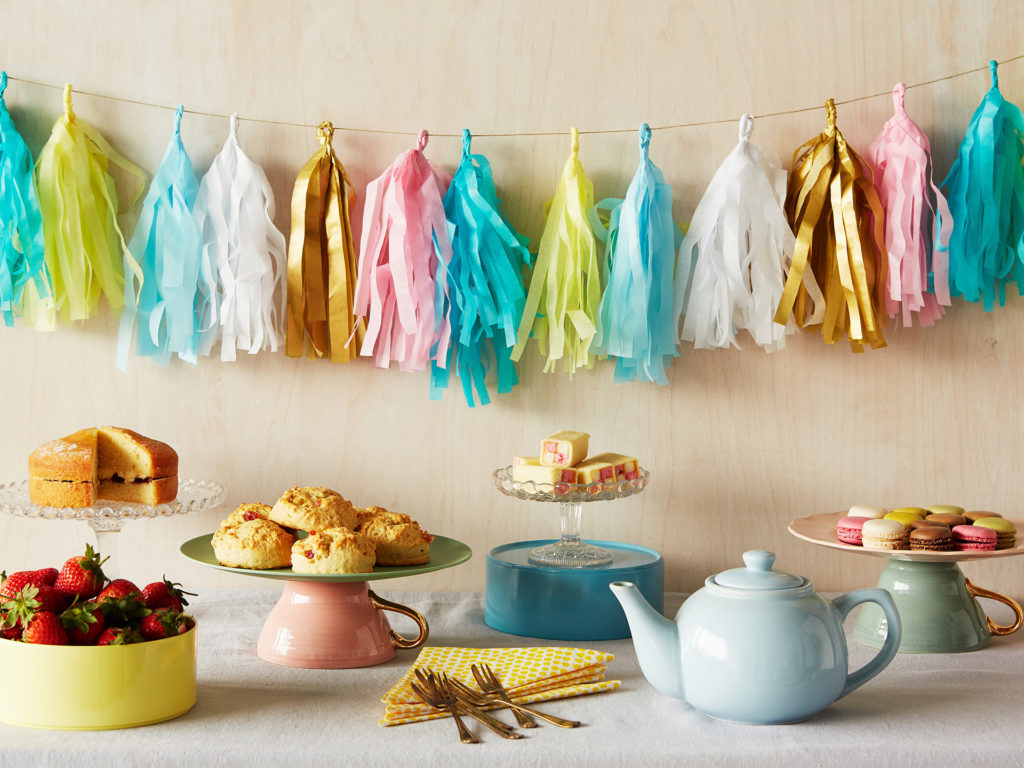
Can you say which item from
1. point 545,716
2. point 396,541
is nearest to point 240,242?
point 396,541

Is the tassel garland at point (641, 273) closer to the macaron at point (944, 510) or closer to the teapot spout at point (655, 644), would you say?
the macaron at point (944, 510)

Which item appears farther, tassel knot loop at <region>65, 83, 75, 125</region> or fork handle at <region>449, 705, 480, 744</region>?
tassel knot loop at <region>65, 83, 75, 125</region>

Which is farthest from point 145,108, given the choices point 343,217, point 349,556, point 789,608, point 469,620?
point 789,608

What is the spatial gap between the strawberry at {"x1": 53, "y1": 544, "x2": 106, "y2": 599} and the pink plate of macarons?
2.98 feet

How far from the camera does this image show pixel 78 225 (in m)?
1.57

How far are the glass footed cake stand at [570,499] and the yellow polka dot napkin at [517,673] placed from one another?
0.23 metres

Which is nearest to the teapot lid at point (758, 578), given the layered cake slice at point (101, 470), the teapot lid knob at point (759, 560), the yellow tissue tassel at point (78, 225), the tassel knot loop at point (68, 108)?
the teapot lid knob at point (759, 560)

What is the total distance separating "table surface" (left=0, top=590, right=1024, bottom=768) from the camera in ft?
3.30

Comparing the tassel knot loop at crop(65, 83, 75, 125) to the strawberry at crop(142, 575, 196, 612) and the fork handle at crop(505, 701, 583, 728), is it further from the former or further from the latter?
the fork handle at crop(505, 701, 583, 728)

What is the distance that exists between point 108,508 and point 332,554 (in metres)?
0.34

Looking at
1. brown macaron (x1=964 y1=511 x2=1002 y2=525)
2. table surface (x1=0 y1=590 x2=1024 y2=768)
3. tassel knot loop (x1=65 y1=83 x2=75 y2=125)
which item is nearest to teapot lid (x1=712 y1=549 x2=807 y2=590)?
table surface (x1=0 y1=590 x2=1024 y2=768)

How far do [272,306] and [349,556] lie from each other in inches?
20.5

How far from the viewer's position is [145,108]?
1650mm

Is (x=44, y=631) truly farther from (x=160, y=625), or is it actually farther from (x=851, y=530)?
(x=851, y=530)
